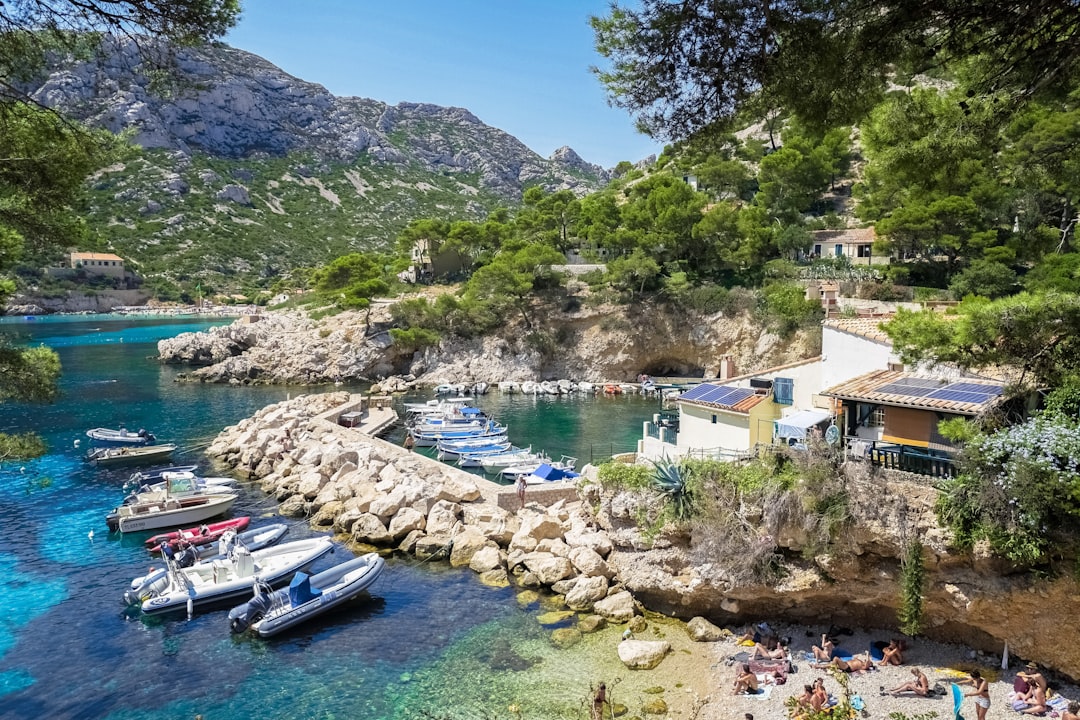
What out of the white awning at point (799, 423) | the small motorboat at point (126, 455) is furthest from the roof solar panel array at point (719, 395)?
the small motorboat at point (126, 455)

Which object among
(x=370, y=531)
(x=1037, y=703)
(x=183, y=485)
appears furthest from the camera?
(x=183, y=485)

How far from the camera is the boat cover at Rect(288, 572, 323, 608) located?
1550cm

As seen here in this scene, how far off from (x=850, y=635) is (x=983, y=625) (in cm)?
241

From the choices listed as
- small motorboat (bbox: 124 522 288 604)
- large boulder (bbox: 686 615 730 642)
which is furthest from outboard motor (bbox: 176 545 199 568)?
large boulder (bbox: 686 615 730 642)

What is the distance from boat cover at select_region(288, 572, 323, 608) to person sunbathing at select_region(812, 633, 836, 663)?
1108 cm

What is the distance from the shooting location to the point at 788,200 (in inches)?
2197

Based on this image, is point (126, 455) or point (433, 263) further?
point (433, 263)

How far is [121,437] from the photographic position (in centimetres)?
3134

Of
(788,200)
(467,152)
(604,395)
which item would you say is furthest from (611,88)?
(467,152)

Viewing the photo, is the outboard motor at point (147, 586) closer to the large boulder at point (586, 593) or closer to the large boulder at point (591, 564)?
the large boulder at point (586, 593)

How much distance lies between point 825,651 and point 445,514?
11095 millimetres

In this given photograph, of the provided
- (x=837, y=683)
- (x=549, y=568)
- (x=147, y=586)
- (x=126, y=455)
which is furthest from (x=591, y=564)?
(x=126, y=455)

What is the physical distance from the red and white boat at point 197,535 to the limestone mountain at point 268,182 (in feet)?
291

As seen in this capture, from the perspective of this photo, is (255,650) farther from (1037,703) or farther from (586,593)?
(1037,703)
